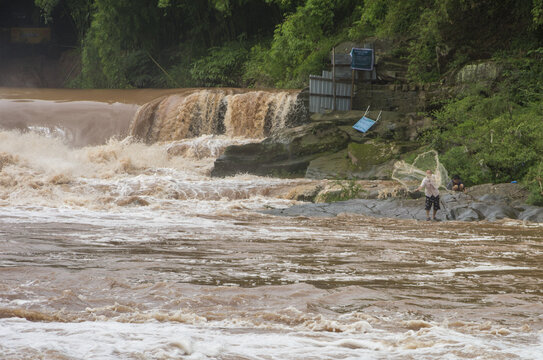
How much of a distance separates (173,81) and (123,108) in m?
9.10

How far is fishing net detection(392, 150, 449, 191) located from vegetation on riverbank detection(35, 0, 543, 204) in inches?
20.3

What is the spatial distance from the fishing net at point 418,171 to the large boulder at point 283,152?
9.88ft

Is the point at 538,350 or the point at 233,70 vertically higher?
the point at 233,70

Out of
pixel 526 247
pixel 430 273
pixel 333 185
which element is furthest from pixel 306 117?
pixel 430 273

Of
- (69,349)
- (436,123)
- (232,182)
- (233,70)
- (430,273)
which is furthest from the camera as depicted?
(233,70)

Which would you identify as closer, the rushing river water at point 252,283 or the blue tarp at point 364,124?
the rushing river water at point 252,283

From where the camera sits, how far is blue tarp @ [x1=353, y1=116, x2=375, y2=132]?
19297 mm

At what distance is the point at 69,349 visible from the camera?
4.71 meters

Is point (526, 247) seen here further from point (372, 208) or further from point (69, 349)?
point (69, 349)

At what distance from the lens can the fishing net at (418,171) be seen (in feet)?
47.6

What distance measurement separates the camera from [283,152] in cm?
1869

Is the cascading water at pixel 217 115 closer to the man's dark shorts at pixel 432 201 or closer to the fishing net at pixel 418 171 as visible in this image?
the fishing net at pixel 418 171

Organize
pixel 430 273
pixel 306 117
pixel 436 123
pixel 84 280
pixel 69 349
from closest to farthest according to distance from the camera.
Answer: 1. pixel 69 349
2. pixel 84 280
3. pixel 430 273
4. pixel 436 123
5. pixel 306 117

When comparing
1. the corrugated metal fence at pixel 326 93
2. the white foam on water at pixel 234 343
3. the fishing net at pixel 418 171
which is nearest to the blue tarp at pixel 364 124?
the corrugated metal fence at pixel 326 93
